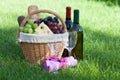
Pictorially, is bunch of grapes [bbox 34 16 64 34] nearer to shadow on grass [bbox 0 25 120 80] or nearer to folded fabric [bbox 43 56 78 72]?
folded fabric [bbox 43 56 78 72]

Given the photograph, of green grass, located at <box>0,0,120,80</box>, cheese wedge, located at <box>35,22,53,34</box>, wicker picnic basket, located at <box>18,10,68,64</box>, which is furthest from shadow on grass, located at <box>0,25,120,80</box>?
cheese wedge, located at <box>35,22,53,34</box>

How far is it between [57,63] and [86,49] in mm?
707

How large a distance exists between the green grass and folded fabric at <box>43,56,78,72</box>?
0.05 m

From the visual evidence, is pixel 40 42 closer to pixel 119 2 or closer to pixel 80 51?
pixel 80 51

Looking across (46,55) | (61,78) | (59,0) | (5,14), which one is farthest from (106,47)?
(59,0)

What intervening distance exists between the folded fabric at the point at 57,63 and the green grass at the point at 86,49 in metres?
0.05

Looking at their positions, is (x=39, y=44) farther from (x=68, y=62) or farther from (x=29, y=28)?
(x=68, y=62)

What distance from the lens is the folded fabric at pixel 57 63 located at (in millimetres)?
3010

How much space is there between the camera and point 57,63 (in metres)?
3.03

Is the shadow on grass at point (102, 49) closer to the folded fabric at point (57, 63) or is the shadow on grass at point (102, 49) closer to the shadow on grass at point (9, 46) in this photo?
the folded fabric at point (57, 63)

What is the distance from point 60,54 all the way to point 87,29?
1507mm

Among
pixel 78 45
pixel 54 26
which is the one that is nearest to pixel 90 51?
pixel 78 45

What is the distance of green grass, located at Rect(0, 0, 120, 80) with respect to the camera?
2912mm

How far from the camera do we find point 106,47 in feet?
12.5
